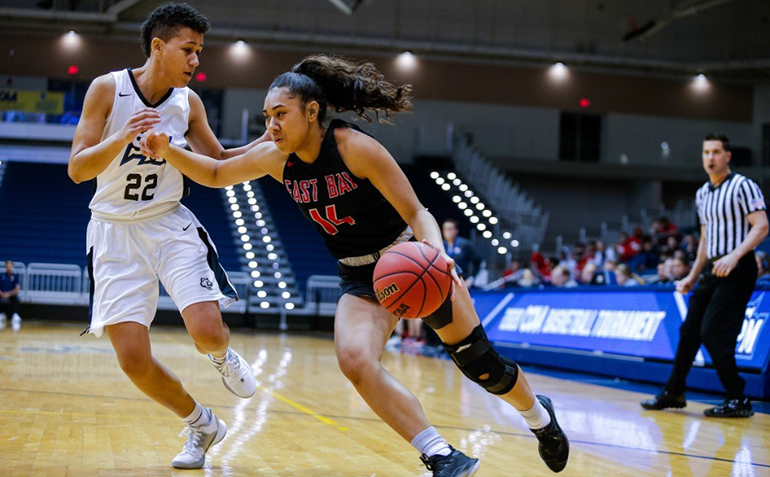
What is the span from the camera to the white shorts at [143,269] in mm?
3906

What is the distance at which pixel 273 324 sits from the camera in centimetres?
1909

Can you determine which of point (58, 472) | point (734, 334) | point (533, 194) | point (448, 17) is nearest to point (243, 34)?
point (448, 17)

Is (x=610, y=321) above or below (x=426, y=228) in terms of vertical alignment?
below

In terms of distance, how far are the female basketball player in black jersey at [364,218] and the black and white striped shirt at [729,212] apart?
304cm

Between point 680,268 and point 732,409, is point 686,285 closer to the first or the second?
point 732,409

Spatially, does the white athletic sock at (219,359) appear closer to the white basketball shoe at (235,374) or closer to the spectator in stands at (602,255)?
the white basketball shoe at (235,374)

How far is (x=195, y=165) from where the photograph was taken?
3906 millimetres

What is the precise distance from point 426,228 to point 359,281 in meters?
0.56

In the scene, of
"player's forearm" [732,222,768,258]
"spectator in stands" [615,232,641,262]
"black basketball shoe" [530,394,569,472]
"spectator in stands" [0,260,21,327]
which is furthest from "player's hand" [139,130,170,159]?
"spectator in stands" [615,232,641,262]

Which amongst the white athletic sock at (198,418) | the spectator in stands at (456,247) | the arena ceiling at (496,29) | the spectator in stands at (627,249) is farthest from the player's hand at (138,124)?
the arena ceiling at (496,29)

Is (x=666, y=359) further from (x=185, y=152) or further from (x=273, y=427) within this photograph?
(x=185, y=152)

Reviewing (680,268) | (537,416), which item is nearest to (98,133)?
(537,416)

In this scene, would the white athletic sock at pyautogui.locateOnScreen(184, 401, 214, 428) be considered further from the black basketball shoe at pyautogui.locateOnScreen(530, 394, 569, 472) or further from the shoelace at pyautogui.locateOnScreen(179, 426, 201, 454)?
the black basketball shoe at pyautogui.locateOnScreen(530, 394, 569, 472)

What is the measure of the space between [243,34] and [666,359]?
2017 cm
